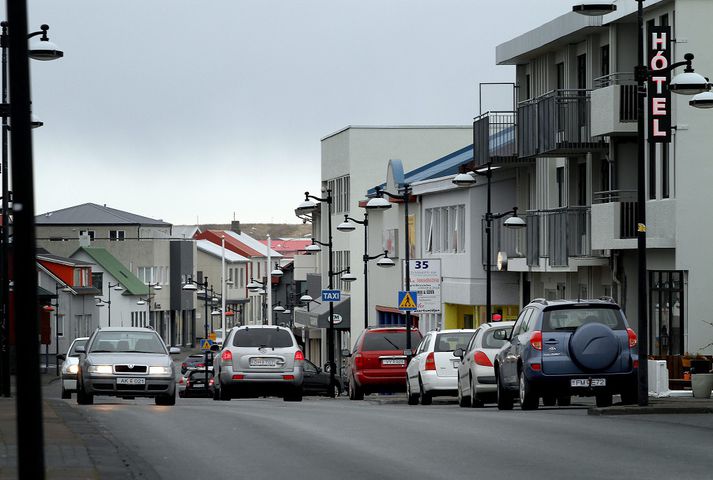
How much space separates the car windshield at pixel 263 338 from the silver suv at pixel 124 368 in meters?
3.18

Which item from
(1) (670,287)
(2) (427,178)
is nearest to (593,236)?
(1) (670,287)

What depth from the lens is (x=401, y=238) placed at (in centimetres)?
6769

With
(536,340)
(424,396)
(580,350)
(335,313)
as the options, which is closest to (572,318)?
(580,350)

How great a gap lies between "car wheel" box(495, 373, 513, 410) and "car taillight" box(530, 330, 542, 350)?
210cm

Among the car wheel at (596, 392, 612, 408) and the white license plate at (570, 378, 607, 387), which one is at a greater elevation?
the white license plate at (570, 378, 607, 387)

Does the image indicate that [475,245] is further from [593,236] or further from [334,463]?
[334,463]

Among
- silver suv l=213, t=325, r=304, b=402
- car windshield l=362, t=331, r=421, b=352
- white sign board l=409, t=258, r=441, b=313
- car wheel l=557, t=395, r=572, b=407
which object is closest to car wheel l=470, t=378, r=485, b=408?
car wheel l=557, t=395, r=572, b=407

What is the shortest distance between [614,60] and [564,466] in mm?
26418

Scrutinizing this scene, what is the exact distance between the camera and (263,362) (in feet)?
101

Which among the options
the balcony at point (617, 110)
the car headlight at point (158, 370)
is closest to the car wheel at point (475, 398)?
the car headlight at point (158, 370)

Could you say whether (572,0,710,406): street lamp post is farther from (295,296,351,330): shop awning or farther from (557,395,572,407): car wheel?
(295,296,351,330): shop awning

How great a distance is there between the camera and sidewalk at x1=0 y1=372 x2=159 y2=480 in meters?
13.0

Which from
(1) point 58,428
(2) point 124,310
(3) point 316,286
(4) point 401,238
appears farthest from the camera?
(2) point 124,310

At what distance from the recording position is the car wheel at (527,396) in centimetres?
2359
